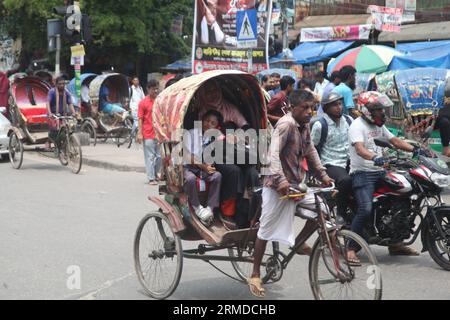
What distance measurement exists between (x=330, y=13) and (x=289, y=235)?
24.2 metres

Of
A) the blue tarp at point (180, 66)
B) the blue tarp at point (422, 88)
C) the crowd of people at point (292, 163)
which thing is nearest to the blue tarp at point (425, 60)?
the blue tarp at point (422, 88)

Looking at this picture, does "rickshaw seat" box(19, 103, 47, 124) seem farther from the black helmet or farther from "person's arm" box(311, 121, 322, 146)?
"person's arm" box(311, 121, 322, 146)

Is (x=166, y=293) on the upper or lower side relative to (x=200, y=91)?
lower

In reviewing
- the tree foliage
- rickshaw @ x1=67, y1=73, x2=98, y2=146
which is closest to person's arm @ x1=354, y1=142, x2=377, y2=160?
rickshaw @ x1=67, y1=73, x2=98, y2=146

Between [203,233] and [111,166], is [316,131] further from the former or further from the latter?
[111,166]

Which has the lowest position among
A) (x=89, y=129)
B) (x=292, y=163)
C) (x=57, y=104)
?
(x=89, y=129)

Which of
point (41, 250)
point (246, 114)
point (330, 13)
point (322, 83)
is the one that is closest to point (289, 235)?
point (246, 114)

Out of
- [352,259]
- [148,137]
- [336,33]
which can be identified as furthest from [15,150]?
[336,33]

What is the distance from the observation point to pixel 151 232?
6.08 metres

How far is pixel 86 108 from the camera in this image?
22.0 meters

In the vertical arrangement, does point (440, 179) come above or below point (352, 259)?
above

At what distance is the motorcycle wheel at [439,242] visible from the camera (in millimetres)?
6461

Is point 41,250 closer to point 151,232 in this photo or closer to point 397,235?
point 151,232

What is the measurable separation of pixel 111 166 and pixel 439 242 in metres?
9.01
